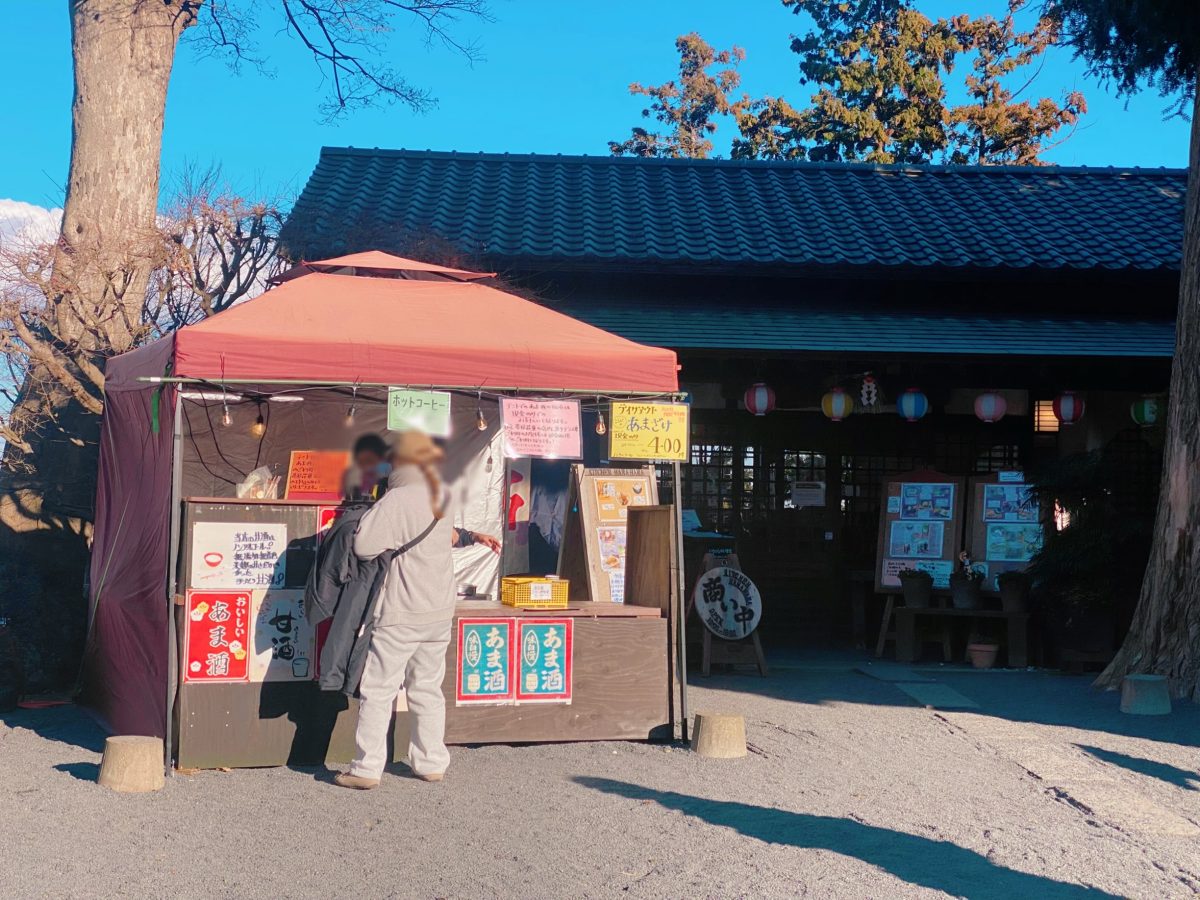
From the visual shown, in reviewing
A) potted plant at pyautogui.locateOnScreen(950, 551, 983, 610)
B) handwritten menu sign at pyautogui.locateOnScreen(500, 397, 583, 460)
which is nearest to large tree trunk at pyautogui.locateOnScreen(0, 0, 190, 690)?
handwritten menu sign at pyautogui.locateOnScreen(500, 397, 583, 460)

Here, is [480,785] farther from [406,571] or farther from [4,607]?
[4,607]

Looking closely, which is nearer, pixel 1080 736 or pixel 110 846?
pixel 110 846

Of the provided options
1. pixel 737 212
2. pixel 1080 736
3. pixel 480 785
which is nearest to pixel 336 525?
pixel 480 785

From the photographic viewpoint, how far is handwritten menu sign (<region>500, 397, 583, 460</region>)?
281 inches

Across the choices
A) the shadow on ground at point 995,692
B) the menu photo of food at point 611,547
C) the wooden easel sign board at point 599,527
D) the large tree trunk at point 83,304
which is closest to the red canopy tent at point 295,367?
the large tree trunk at point 83,304

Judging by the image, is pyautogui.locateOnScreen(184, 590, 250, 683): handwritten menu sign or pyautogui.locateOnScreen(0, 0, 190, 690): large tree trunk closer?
pyautogui.locateOnScreen(184, 590, 250, 683): handwritten menu sign

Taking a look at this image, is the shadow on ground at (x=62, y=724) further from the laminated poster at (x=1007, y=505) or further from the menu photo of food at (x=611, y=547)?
the laminated poster at (x=1007, y=505)

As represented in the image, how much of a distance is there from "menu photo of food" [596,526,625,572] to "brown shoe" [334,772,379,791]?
12.1 ft

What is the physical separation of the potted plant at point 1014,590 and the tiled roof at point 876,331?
2.08 m

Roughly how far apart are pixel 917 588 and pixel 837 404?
1.94 metres

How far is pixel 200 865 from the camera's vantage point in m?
5.02

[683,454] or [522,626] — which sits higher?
[683,454]

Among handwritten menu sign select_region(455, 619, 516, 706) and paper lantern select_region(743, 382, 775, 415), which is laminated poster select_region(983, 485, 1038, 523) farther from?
handwritten menu sign select_region(455, 619, 516, 706)

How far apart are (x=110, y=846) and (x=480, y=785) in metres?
1.89
